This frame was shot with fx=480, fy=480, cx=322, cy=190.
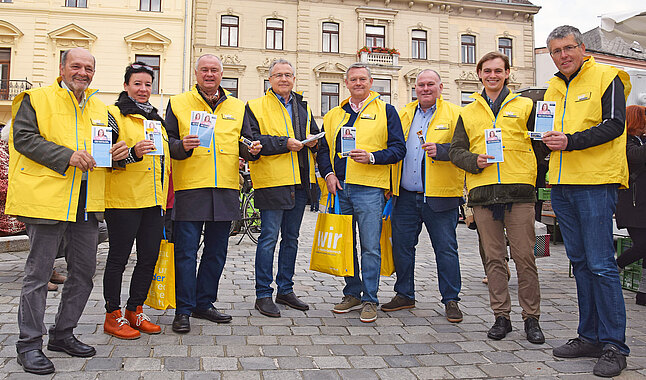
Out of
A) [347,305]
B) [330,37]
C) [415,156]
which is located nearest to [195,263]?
[347,305]

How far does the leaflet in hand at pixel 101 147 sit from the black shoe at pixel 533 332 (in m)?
3.41

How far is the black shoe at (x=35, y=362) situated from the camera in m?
2.95

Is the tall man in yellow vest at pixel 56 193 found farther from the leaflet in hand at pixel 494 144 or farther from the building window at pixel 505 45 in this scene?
the building window at pixel 505 45

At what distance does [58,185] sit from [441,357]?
9.39 feet

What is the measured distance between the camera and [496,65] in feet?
13.3

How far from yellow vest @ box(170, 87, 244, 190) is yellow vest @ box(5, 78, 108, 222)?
2.48 ft

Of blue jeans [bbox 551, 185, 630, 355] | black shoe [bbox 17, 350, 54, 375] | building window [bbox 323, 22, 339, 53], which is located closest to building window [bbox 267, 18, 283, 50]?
building window [bbox 323, 22, 339, 53]

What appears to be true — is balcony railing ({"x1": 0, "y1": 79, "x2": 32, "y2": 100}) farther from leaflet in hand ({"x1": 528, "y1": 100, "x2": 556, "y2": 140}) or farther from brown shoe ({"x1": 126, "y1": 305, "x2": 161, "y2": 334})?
leaflet in hand ({"x1": 528, "y1": 100, "x2": 556, "y2": 140})

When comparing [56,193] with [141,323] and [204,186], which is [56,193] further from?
[141,323]

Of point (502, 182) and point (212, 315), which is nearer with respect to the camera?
point (502, 182)

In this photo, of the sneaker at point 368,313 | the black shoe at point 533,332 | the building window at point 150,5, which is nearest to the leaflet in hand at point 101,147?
the sneaker at point 368,313

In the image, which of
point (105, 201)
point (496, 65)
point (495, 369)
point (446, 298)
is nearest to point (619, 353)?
point (495, 369)

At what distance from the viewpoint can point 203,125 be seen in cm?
387

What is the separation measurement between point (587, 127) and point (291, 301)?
9.75 feet
